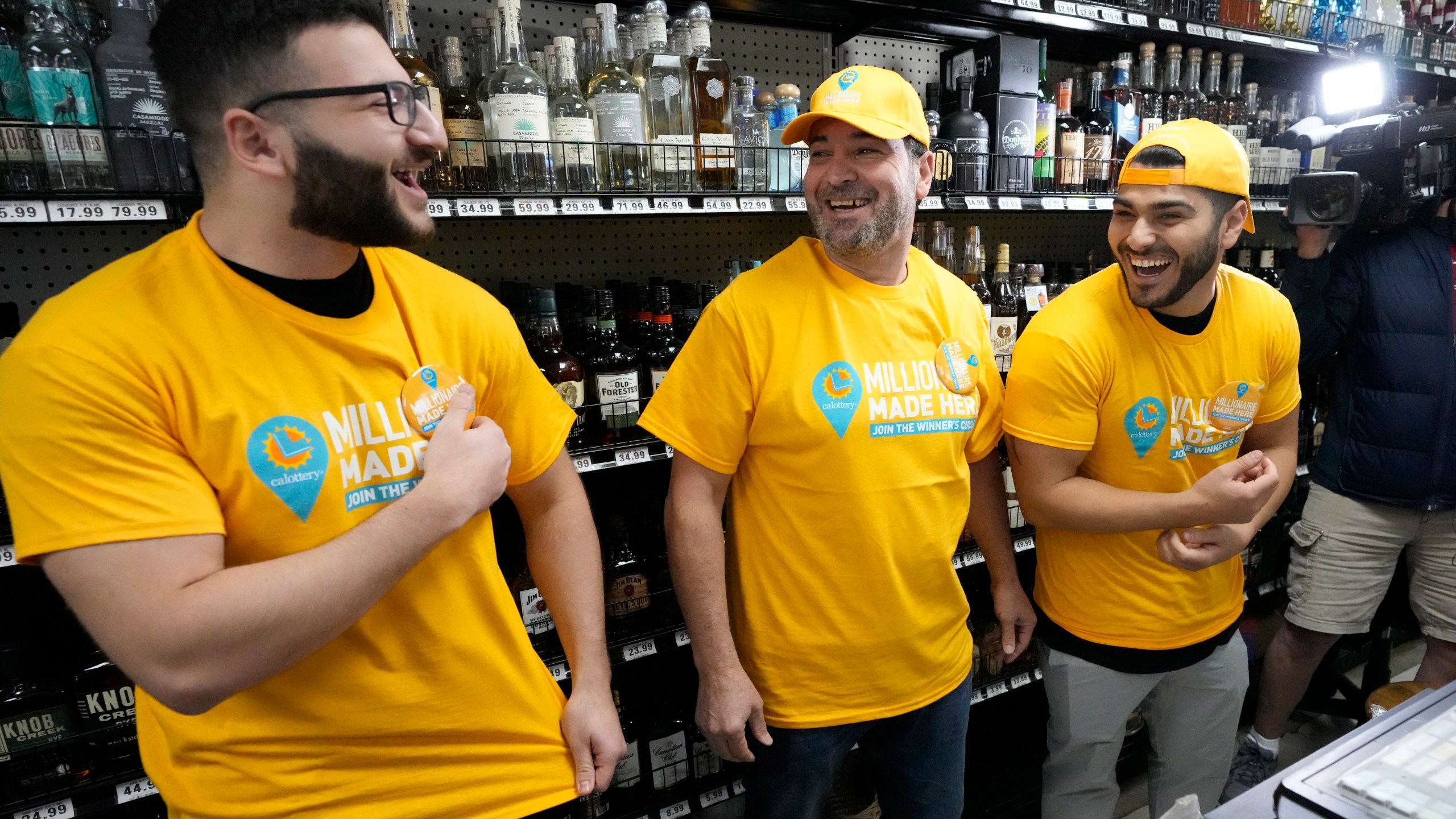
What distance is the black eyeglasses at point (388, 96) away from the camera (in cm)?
92

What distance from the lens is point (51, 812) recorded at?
1442 mm

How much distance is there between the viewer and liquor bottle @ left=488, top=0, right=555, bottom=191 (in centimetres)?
161

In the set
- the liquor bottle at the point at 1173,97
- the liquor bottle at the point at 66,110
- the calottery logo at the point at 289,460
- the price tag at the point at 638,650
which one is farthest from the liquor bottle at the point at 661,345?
the liquor bottle at the point at 1173,97

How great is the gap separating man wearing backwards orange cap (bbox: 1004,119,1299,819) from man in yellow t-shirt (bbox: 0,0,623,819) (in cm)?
117

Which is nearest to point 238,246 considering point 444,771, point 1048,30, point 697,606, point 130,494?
point 130,494

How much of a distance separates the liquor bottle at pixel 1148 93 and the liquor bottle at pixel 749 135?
150cm

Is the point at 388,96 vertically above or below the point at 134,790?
above

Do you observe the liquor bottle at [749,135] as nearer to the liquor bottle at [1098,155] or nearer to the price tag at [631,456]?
the price tag at [631,456]

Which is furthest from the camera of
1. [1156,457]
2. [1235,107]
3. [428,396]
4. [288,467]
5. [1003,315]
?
[1235,107]

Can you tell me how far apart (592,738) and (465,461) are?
50cm

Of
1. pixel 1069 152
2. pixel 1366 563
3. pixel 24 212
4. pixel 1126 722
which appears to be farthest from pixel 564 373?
pixel 1366 563

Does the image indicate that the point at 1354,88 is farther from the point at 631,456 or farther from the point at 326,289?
the point at 326,289

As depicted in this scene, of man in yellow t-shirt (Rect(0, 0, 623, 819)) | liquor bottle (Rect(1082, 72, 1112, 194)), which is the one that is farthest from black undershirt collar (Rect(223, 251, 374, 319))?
liquor bottle (Rect(1082, 72, 1112, 194))

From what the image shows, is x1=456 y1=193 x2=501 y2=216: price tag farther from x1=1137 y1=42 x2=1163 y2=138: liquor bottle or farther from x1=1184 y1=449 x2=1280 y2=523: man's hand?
x1=1137 y1=42 x2=1163 y2=138: liquor bottle
